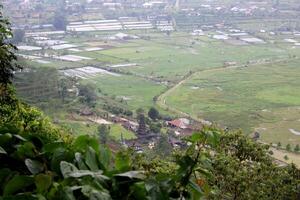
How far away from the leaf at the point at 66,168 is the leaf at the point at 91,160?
0.04 metres

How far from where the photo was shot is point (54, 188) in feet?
3.30

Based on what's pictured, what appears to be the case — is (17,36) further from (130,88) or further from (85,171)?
(85,171)

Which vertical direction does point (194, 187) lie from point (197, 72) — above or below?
above

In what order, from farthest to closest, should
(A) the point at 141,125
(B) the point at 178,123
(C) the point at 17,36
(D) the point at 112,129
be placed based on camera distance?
(C) the point at 17,36 < (B) the point at 178,123 < (A) the point at 141,125 < (D) the point at 112,129

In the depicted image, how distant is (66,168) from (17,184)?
106 mm

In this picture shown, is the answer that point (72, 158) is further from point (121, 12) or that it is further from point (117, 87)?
point (121, 12)

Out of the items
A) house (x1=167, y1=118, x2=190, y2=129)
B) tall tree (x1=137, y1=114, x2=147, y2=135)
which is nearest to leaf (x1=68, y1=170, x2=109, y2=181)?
tall tree (x1=137, y1=114, x2=147, y2=135)

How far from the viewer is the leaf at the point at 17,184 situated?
40.4 inches

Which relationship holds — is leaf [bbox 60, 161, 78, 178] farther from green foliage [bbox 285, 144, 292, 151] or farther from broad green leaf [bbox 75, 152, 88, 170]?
green foliage [bbox 285, 144, 292, 151]

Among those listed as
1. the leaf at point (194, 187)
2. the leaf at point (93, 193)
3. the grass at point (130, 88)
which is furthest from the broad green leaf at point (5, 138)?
the grass at point (130, 88)

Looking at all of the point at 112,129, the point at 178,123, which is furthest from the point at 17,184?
the point at 178,123

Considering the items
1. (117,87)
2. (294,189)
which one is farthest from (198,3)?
(294,189)

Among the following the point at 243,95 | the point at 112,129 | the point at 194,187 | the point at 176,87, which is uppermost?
the point at 194,187

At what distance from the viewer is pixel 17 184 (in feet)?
3.40
